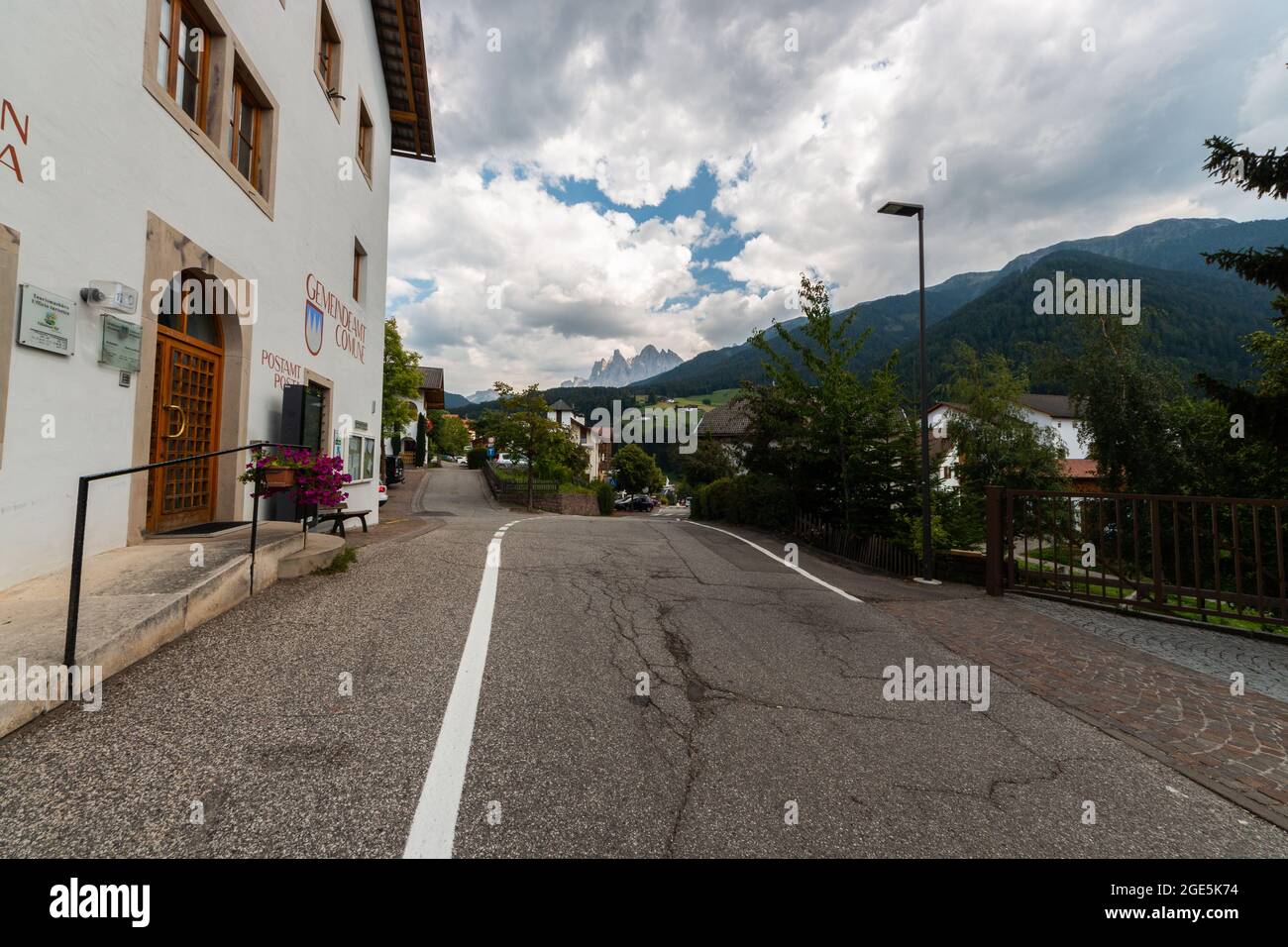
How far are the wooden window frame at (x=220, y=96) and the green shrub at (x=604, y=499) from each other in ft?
107

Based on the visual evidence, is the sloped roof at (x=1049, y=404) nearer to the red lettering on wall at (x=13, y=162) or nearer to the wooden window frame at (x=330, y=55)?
the wooden window frame at (x=330, y=55)

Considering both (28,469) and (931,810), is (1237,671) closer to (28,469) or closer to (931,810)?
(931,810)

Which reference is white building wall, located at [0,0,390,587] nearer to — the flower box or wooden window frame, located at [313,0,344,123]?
the flower box

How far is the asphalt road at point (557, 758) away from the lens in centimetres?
220

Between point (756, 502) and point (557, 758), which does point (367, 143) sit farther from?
point (557, 758)

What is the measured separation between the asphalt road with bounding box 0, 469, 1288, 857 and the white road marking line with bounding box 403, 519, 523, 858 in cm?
2

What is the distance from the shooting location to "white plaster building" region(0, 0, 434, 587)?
435 cm

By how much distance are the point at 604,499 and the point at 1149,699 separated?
39076 millimetres

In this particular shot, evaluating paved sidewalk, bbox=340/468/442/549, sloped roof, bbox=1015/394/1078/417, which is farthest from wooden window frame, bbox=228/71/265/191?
sloped roof, bbox=1015/394/1078/417

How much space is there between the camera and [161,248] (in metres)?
5.84

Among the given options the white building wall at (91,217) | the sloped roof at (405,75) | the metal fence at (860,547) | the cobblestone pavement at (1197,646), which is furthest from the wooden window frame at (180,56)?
the metal fence at (860,547)

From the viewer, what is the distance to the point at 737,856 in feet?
7.04
